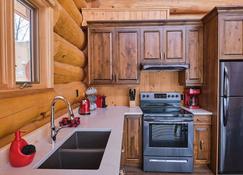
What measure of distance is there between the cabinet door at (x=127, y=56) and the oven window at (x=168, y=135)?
0.86m

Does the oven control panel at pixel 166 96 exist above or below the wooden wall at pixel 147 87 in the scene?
below

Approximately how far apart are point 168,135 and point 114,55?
1531mm

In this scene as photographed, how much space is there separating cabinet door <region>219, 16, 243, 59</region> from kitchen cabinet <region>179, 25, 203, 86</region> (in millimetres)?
503

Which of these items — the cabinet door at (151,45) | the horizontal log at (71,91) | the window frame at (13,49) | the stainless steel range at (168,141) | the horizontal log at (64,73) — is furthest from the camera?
the cabinet door at (151,45)

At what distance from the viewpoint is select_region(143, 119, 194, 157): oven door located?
311cm

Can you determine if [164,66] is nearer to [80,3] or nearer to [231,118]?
[231,118]

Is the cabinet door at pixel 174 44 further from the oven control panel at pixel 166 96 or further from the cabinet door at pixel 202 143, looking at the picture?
the cabinet door at pixel 202 143

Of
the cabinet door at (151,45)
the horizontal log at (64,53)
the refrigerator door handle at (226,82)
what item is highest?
the cabinet door at (151,45)

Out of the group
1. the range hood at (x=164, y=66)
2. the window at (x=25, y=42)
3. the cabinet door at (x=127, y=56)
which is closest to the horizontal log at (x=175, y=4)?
the cabinet door at (x=127, y=56)

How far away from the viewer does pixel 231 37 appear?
2959 mm

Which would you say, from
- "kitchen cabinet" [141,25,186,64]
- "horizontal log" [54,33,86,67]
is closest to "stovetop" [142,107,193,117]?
"kitchen cabinet" [141,25,186,64]

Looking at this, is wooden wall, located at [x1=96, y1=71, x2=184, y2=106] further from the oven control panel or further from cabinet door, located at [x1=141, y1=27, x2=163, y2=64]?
cabinet door, located at [x1=141, y1=27, x2=163, y2=64]

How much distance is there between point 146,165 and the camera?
10.4ft

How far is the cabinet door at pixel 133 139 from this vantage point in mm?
3229
